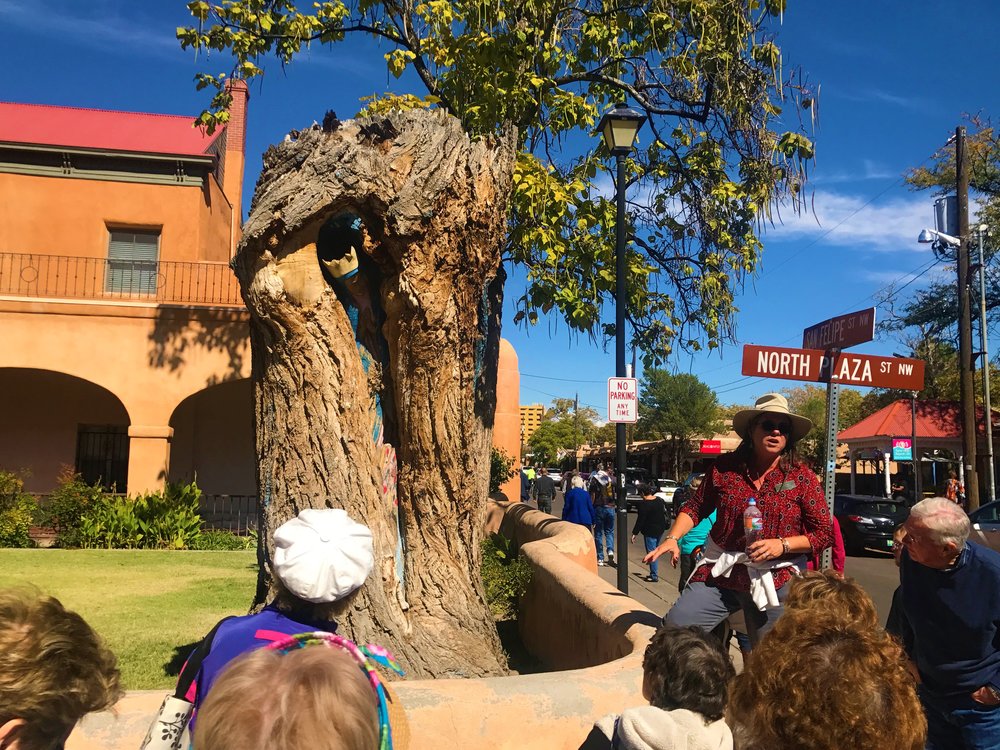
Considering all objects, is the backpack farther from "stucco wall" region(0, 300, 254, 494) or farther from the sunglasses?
"stucco wall" region(0, 300, 254, 494)

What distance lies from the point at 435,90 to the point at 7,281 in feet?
32.9

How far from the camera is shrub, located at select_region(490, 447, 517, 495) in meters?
19.0

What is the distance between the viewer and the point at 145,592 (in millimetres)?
9156

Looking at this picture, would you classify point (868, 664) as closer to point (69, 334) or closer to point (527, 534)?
point (527, 534)

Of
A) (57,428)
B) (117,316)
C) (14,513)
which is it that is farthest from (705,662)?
(57,428)

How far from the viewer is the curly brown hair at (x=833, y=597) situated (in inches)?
99.4

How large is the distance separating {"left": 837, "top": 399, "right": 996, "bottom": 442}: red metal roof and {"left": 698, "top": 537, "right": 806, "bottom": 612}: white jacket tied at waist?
88.3 feet

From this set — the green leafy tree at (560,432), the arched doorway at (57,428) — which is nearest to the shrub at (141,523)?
the arched doorway at (57,428)

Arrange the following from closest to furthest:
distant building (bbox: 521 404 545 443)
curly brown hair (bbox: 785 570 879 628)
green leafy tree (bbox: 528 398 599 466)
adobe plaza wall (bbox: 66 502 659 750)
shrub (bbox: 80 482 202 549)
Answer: curly brown hair (bbox: 785 570 879 628) → adobe plaza wall (bbox: 66 502 659 750) → shrub (bbox: 80 482 202 549) → green leafy tree (bbox: 528 398 599 466) → distant building (bbox: 521 404 545 443)

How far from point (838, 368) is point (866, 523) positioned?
49.0 feet

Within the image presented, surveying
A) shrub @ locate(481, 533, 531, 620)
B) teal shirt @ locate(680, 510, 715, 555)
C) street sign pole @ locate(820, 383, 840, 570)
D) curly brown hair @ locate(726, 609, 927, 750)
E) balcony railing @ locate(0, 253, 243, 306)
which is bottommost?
shrub @ locate(481, 533, 531, 620)

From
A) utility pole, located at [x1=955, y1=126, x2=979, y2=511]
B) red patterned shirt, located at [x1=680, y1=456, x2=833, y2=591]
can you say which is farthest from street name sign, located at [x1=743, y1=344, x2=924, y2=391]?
utility pole, located at [x1=955, y1=126, x2=979, y2=511]

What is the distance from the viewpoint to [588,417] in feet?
351

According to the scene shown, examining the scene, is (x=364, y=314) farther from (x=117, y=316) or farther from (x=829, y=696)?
(x=117, y=316)
